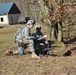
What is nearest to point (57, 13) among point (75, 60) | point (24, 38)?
point (24, 38)

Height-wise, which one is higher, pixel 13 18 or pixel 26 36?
pixel 26 36

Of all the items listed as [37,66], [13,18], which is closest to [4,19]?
[13,18]

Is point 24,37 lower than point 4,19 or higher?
higher

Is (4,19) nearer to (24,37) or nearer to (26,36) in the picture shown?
(24,37)

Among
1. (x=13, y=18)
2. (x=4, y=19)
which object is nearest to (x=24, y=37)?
(x=4, y=19)

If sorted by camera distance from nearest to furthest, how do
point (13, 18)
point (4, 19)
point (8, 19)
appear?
point (8, 19) < point (4, 19) < point (13, 18)

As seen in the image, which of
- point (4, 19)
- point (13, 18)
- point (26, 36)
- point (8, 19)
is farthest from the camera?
point (13, 18)

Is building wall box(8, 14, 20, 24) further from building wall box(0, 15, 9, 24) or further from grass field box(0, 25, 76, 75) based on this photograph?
grass field box(0, 25, 76, 75)

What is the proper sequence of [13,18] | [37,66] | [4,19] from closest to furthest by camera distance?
[37,66]
[4,19]
[13,18]

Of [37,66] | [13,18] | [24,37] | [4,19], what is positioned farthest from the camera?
[13,18]

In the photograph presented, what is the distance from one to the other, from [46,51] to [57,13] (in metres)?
3.26

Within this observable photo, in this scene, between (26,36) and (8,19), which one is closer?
(26,36)

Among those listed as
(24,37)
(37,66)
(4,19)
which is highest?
(24,37)

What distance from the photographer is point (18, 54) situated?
12.4m
